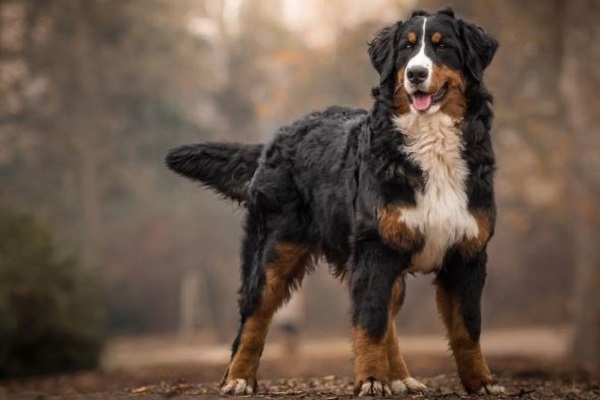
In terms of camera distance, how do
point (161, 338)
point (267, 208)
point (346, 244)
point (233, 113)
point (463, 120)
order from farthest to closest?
point (233, 113)
point (161, 338)
point (267, 208)
point (346, 244)
point (463, 120)

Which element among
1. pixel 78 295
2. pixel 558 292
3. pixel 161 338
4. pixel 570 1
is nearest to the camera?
pixel 78 295

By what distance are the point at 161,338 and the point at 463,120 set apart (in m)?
25.3

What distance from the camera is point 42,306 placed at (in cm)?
1469

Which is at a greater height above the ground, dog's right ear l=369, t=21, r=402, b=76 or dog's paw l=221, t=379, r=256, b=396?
dog's right ear l=369, t=21, r=402, b=76

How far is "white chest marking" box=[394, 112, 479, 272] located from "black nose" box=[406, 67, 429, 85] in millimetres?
294

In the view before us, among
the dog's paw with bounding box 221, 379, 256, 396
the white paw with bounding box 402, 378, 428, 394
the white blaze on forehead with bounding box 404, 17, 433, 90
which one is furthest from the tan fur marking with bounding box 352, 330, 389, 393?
the white blaze on forehead with bounding box 404, 17, 433, 90

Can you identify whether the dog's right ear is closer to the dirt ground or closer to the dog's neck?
the dog's neck

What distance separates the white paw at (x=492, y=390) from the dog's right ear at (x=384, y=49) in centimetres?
215

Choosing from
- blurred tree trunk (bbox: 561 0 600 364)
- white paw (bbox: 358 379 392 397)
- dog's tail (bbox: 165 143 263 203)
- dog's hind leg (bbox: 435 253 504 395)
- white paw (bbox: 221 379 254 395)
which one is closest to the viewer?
white paw (bbox: 358 379 392 397)

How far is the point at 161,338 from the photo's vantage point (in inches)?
1218

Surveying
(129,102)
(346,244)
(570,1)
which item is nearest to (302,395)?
(346,244)

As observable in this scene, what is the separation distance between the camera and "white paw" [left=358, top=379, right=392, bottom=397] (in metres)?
6.30

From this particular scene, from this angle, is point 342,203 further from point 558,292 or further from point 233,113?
point 233,113

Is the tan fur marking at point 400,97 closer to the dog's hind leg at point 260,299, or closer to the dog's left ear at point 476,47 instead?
the dog's left ear at point 476,47
